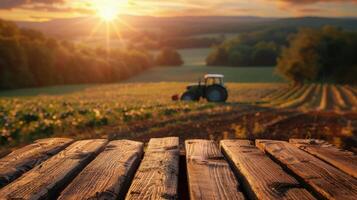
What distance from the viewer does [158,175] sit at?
243 cm

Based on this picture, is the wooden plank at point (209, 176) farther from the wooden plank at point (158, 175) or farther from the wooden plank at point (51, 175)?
the wooden plank at point (51, 175)

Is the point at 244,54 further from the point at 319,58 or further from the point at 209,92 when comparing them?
the point at 209,92

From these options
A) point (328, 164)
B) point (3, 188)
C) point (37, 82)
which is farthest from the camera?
point (37, 82)

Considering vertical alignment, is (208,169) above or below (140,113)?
above

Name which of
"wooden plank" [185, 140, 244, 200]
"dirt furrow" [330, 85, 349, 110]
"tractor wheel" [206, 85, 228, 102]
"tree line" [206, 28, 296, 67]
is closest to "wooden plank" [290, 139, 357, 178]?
"wooden plank" [185, 140, 244, 200]

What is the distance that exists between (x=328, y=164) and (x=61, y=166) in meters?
1.46

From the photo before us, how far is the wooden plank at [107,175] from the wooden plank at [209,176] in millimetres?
307

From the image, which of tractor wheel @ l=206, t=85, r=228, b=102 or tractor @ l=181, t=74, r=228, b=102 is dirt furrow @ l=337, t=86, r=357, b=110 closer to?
tractor wheel @ l=206, t=85, r=228, b=102

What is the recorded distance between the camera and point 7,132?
10.4m

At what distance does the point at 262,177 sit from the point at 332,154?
3.05 feet

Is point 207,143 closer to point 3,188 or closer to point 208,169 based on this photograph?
point 208,169

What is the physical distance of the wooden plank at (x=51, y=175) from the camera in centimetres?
209

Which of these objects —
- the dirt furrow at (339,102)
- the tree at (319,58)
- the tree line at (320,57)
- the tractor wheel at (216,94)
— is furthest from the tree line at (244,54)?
the tractor wheel at (216,94)

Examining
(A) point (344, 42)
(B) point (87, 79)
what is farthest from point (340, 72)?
(B) point (87, 79)
